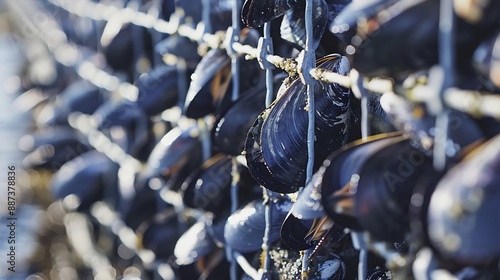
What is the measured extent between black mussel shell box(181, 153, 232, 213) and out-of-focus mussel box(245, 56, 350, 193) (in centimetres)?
25

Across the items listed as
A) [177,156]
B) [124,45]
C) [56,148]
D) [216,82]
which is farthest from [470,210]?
[56,148]

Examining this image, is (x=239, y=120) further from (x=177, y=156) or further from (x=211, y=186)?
(x=177, y=156)

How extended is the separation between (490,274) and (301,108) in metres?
0.28

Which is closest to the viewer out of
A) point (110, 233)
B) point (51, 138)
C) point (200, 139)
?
point (200, 139)

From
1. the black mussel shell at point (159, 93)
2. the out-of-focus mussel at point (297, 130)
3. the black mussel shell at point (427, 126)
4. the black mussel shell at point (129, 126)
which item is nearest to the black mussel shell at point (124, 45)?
the black mussel shell at point (129, 126)

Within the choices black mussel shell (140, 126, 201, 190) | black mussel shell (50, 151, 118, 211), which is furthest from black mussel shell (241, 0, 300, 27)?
black mussel shell (50, 151, 118, 211)

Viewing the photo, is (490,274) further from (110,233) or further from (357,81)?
(110,233)

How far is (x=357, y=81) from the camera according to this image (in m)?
0.57

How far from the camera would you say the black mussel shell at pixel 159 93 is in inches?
48.4

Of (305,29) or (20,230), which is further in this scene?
(20,230)

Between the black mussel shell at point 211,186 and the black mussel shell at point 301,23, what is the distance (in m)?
0.27

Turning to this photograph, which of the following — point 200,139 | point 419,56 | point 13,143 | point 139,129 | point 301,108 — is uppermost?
point 419,56

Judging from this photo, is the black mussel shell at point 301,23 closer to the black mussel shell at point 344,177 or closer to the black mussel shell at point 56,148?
the black mussel shell at point 344,177

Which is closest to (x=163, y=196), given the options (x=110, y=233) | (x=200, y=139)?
(x=200, y=139)
